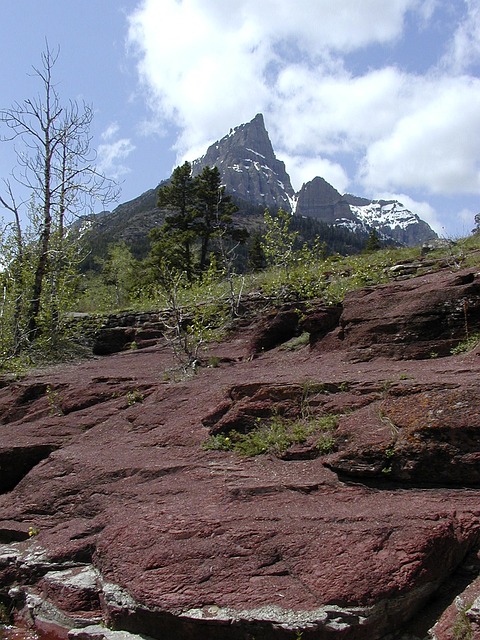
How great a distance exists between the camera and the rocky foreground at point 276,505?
404cm

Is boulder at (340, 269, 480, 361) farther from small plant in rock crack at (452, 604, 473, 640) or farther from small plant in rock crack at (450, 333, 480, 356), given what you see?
small plant in rock crack at (452, 604, 473, 640)

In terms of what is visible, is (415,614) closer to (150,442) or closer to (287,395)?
(287,395)

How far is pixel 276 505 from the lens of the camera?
5.07m

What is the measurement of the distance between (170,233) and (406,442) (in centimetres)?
3003

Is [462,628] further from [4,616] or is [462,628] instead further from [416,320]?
→ [416,320]

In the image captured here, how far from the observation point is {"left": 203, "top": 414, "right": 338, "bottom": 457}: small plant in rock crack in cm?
601

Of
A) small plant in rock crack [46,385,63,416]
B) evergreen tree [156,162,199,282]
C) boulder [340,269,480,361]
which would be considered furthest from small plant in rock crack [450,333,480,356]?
evergreen tree [156,162,199,282]

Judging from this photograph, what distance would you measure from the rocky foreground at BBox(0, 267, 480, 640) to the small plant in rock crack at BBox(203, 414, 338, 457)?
82mm

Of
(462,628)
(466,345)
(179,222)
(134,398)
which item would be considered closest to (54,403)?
(134,398)

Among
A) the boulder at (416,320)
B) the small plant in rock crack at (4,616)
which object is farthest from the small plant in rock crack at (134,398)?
the small plant in rock crack at (4,616)

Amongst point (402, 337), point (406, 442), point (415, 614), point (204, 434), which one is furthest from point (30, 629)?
point (402, 337)

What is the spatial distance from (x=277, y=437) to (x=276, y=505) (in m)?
1.22

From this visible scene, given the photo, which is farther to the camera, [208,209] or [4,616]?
[208,209]

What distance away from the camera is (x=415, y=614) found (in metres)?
4.01
